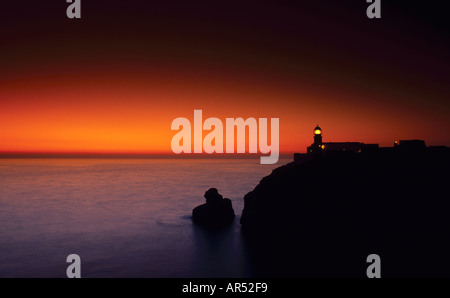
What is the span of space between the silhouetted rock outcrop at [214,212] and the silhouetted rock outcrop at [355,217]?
5623 mm

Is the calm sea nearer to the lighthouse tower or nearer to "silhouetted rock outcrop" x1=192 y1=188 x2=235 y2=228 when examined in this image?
"silhouetted rock outcrop" x1=192 y1=188 x2=235 y2=228

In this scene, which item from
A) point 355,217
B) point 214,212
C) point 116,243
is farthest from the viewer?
point 214,212

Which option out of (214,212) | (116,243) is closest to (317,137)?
(214,212)

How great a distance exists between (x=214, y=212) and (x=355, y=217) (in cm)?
1530

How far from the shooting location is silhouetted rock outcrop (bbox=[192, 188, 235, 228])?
1304 inches

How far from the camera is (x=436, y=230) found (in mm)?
22000

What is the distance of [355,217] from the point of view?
2373cm

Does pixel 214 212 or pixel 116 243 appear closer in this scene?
pixel 116 243

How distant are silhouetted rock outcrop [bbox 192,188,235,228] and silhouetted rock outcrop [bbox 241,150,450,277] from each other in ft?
18.4

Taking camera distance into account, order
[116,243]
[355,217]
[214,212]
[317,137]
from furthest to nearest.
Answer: [317,137] < [214,212] < [116,243] < [355,217]

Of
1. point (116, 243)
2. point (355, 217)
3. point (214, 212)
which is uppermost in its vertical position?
point (355, 217)

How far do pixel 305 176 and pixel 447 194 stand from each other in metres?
10.8

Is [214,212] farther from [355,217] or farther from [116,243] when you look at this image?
[355,217]

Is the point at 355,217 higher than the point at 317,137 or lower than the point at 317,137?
lower
